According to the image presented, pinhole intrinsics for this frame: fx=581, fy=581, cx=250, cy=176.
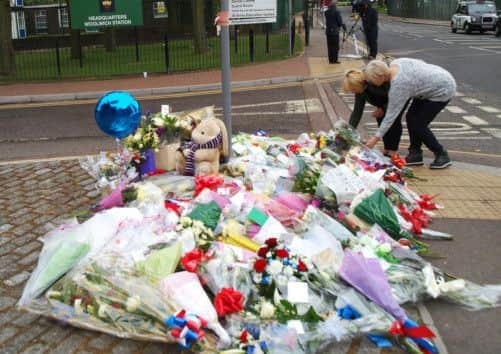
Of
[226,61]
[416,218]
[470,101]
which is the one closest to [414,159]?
[416,218]

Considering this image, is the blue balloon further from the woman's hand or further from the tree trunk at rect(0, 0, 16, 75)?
the tree trunk at rect(0, 0, 16, 75)

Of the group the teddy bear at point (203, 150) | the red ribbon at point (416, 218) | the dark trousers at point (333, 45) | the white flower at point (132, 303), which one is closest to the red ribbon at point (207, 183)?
the teddy bear at point (203, 150)

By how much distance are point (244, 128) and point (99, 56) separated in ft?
49.9

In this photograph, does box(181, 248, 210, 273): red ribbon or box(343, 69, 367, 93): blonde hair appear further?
box(343, 69, 367, 93): blonde hair

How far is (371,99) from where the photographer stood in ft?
20.1

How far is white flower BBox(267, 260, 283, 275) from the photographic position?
3338mm

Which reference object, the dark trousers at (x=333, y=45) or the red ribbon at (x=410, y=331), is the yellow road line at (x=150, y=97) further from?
the red ribbon at (x=410, y=331)

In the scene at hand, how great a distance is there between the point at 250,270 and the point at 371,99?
3329 millimetres

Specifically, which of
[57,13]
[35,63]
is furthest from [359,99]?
[57,13]

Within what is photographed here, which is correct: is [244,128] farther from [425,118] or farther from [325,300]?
[325,300]

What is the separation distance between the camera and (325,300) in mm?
3236

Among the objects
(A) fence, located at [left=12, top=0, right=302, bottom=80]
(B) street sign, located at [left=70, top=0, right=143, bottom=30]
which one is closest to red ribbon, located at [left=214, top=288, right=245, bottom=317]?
(A) fence, located at [left=12, top=0, right=302, bottom=80]

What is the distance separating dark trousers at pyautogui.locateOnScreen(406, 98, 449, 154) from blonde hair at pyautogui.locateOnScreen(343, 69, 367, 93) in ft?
2.00

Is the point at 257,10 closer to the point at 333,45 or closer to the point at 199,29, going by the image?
the point at 333,45
